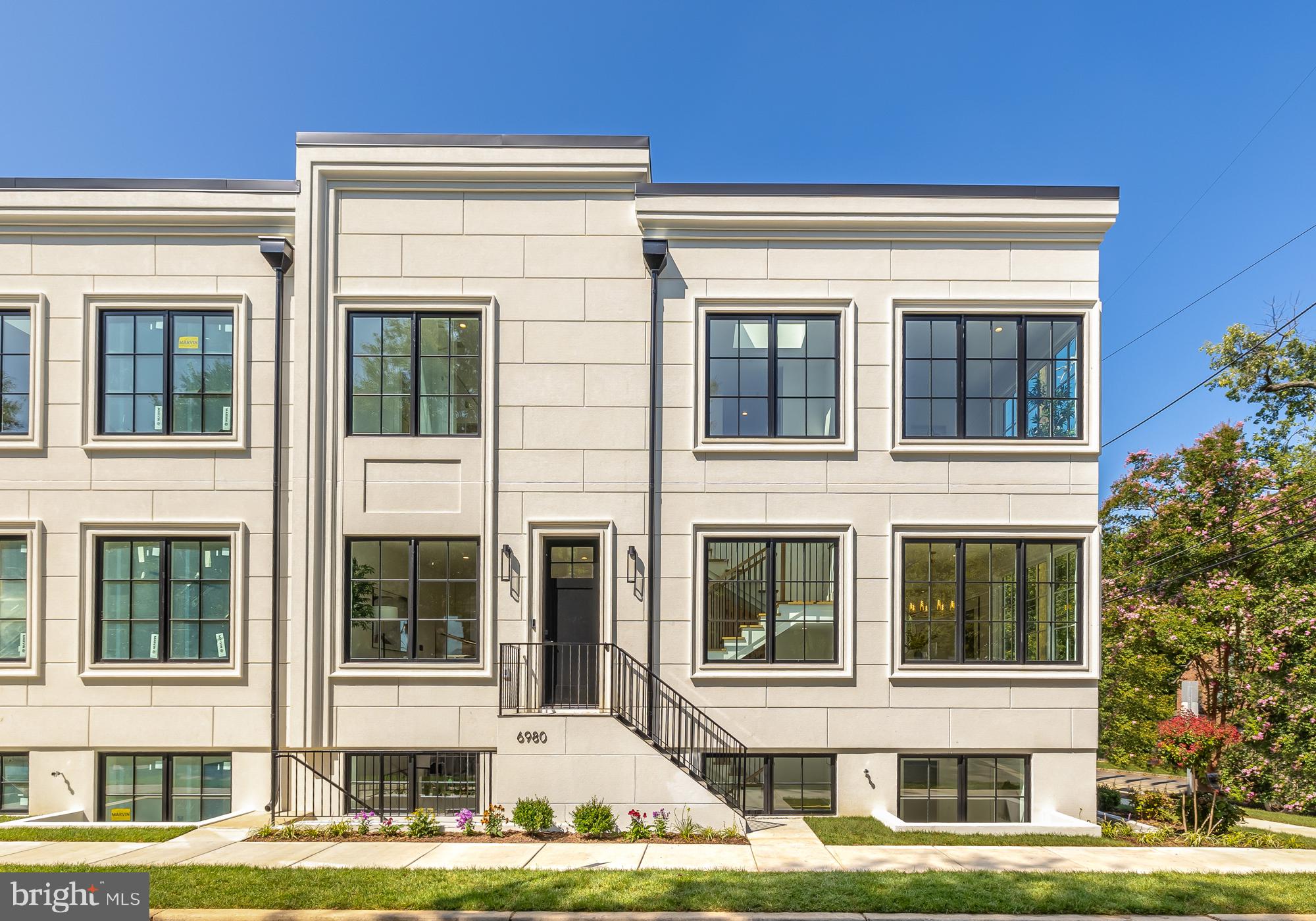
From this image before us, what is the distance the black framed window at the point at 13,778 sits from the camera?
11.1 meters

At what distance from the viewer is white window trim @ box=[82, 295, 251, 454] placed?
37.0 feet

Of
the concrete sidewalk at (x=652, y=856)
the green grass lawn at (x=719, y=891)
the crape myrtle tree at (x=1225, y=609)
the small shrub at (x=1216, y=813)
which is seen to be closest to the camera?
the green grass lawn at (x=719, y=891)

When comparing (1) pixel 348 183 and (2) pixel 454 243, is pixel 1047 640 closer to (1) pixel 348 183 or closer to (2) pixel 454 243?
(2) pixel 454 243

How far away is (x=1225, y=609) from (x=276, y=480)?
60.9 ft

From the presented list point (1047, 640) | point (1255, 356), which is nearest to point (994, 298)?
point (1047, 640)

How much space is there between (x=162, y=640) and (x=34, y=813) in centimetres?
284

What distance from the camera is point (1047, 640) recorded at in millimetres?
11266

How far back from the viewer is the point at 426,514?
11320mm

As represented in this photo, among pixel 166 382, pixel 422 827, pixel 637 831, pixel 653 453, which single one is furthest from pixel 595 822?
pixel 166 382

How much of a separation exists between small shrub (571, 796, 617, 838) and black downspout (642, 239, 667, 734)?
1.56 meters

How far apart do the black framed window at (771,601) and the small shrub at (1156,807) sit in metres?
4.89

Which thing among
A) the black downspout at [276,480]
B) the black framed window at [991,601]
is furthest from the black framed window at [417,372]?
the black framed window at [991,601]

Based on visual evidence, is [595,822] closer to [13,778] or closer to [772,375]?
[772,375]

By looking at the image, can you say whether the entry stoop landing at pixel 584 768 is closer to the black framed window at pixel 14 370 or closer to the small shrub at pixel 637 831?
the small shrub at pixel 637 831
